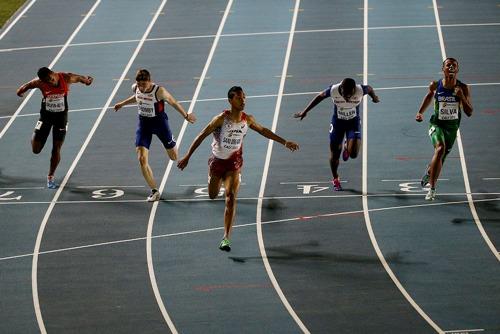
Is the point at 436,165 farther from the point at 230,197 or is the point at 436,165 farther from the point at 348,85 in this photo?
the point at 230,197

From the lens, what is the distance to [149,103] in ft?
63.5

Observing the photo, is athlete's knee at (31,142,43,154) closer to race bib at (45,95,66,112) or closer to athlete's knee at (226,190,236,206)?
race bib at (45,95,66,112)

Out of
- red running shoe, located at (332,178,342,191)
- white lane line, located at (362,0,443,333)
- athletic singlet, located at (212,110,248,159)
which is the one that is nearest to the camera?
white lane line, located at (362,0,443,333)

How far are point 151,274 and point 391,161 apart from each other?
18.8 ft

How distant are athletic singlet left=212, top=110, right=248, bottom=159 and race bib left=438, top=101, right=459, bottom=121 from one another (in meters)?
3.33

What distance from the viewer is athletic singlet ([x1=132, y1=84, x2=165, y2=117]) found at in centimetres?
1933

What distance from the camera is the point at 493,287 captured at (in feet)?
51.2

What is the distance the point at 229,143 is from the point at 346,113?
287cm

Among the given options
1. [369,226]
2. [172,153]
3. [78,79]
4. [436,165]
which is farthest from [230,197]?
[78,79]

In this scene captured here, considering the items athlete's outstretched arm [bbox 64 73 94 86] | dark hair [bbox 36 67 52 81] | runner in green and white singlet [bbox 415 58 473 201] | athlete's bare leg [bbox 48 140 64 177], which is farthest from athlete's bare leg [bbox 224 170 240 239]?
dark hair [bbox 36 67 52 81]

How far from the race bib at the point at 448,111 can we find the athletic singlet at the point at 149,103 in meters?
3.89

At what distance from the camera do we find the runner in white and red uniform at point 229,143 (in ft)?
55.3

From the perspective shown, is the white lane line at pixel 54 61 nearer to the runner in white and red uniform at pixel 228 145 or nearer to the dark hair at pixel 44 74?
the dark hair at pixel 44 74

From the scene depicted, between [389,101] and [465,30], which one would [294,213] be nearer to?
[389,101]
